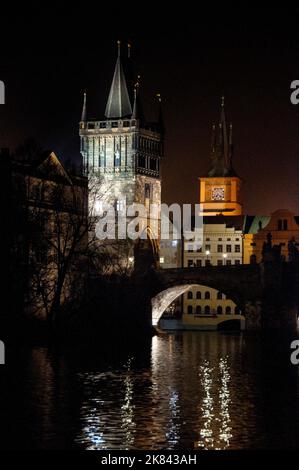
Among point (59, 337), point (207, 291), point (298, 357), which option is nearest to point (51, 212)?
point (59, 337)

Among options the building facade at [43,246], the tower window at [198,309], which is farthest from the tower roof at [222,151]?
the building facade at [43,246]

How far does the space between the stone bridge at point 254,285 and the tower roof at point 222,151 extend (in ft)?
195

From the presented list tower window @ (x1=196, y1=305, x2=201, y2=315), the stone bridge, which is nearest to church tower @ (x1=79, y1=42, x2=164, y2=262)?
tower window @ (x1=196, y1=305, x2=201, y2=315)

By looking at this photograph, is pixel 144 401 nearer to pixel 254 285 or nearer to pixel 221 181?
pixel 254 285

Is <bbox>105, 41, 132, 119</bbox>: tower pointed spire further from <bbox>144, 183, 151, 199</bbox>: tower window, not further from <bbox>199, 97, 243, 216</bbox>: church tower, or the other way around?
<bbox>199, 97, 243, 216</bbox>: church tower

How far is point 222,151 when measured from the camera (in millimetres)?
141500

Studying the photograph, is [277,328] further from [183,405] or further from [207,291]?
[183,405]

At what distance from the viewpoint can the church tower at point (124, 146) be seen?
109 meters

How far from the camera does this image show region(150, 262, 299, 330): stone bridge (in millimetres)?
79438

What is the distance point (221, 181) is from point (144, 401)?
105m

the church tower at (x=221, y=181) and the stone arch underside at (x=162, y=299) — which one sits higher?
the church tower at (x=221, y=181)

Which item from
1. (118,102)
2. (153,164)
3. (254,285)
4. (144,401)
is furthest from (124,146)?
(144,401)

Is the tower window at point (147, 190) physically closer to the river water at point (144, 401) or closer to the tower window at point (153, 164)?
the tower window at point (153, 164)

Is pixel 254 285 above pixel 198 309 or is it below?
above
